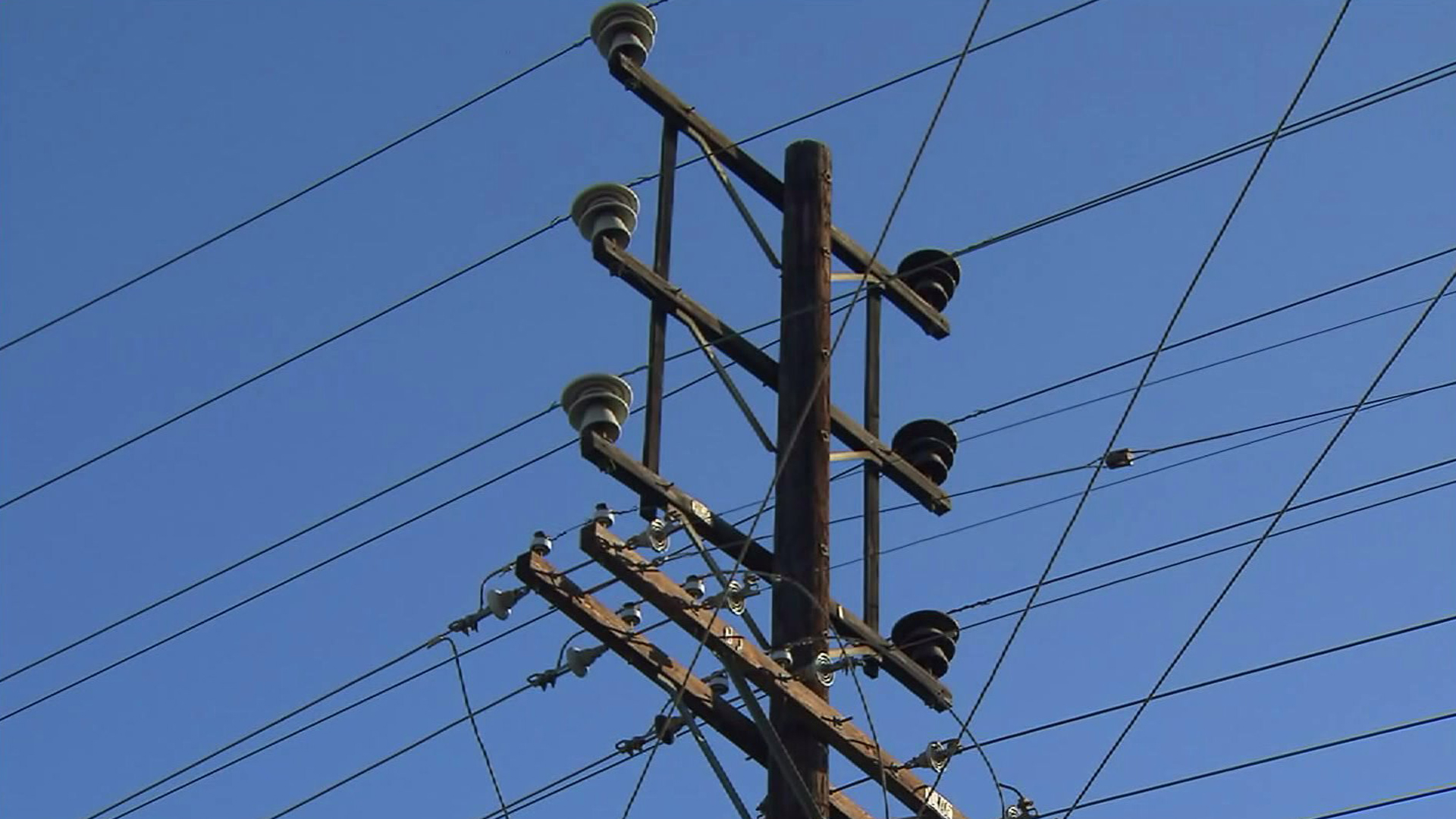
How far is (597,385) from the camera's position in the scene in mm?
12250

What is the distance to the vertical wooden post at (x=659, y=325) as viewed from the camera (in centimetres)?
1230

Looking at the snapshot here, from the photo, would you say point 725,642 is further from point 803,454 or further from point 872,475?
point 872,475

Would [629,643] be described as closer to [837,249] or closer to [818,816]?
[818,816]

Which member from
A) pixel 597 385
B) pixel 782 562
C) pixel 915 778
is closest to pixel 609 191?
pixel 597 385

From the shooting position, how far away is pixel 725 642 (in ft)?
37.8

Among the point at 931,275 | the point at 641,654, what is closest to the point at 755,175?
the point at 931,275

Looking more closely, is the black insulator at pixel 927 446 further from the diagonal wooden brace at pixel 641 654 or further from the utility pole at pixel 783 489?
the diagonal wooden brace at pixel 641 654

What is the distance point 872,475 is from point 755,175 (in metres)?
1.84

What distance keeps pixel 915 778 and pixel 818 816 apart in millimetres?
913

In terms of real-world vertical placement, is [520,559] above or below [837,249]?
below

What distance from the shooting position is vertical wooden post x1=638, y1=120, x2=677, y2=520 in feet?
40.4

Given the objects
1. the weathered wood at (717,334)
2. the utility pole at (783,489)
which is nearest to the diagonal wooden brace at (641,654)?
the utility pole at (783,489)

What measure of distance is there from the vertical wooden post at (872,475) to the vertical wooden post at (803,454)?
550 mm

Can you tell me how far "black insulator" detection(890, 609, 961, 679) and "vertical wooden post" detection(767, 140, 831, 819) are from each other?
751 millimetres
